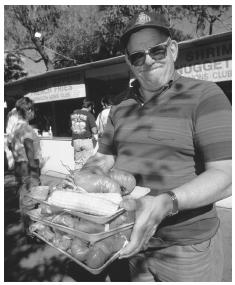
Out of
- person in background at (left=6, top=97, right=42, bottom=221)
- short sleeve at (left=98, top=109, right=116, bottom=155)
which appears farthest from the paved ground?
short sleeve at (left=98, top=109, right=116, bottom=155)

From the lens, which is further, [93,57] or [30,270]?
[93,57]

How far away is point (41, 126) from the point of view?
1503 cm

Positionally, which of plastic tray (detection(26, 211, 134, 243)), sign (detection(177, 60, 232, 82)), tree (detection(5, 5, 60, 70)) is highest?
tree (detection(5, 5, 60, 70))

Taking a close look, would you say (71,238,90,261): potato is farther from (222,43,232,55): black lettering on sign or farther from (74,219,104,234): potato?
(222,43,232,55): black lettering on sign

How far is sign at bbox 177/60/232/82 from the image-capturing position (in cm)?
556

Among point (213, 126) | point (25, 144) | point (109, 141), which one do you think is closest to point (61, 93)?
point (25, 144)

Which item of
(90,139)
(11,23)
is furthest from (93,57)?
(90,139)

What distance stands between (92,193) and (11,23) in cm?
2100

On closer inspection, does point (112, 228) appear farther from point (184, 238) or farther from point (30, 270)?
point (30, 270)

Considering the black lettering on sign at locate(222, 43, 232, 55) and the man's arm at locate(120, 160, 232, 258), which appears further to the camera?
the black lettering on sign at locate(222, 43, 232, 55)

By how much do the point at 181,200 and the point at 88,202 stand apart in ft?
1.31

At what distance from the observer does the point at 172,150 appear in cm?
159

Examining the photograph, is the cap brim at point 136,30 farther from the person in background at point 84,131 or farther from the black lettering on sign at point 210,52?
Answer: the person in background at point 84,131

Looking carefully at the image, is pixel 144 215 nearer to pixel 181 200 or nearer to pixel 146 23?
pixel 181 200
